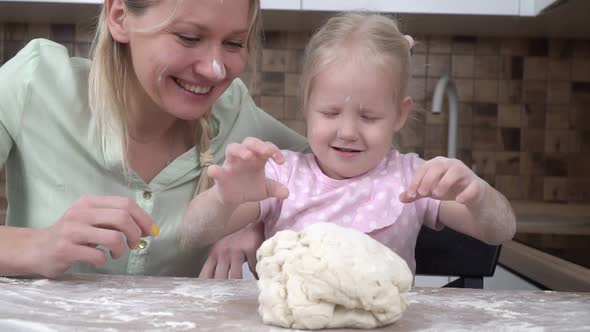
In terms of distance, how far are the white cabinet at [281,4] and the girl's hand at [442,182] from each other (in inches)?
55.7

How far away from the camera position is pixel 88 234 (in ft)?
3.10

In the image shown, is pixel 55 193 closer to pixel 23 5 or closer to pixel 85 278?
pixel 85 278

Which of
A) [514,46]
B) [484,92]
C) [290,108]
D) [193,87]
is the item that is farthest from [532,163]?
[193,87]

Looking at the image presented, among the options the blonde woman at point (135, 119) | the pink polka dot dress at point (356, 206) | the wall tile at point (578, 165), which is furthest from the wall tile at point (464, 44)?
the pink polka dot dress at point (356, 206)

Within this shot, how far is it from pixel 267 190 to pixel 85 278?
277mm

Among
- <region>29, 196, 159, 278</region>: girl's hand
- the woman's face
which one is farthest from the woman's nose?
<region>29, 196, 159, 278</region>: girl's hand

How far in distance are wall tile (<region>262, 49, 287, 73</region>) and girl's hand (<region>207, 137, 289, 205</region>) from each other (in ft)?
5.86

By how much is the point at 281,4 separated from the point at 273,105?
59 cm

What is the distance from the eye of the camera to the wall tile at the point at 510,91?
2787 mm

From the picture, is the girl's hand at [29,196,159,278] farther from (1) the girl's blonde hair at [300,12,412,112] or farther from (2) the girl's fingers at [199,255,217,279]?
(1) the girl's blonde hair at [300,12,412,112]

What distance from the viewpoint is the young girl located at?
1.16 m

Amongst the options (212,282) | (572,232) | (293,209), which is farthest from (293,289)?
(572,232)

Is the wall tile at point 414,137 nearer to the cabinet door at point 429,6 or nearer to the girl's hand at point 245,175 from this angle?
the cabinet door at point 429,6

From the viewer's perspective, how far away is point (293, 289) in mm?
793
